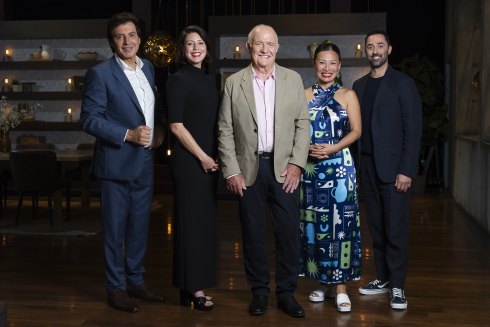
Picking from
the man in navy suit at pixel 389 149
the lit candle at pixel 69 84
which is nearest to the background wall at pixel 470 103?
the man in navy suit at pixel 389 149

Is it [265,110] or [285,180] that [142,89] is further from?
[285,180]

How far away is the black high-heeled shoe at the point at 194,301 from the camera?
4.50 meters

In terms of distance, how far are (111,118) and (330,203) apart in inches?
52.3

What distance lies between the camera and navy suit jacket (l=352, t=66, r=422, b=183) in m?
4.49

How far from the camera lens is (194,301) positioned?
453cm

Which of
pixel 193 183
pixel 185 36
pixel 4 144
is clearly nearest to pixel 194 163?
pixel 193 183

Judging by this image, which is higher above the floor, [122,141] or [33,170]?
[122,141]

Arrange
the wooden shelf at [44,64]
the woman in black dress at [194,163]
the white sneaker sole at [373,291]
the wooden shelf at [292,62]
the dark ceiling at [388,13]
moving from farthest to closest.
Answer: the dark ceiling at [388,13] → the wooden shelf at [44,64] → the wooden shelf at [292,62] → the white sneaker sole at [373,291] → the woman in black dress at [194,163]

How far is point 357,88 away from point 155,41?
5.16 m

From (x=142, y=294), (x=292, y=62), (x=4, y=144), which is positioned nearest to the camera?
(x=142, y=294)

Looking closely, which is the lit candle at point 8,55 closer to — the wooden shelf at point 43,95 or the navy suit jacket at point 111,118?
the wooden shelf at point 43,95

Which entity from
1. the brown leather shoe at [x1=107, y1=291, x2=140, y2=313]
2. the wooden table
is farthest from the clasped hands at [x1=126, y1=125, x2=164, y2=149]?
the wooden table

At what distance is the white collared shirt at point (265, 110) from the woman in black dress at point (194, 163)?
0.86 ft

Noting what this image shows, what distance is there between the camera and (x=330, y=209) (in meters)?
4.41
